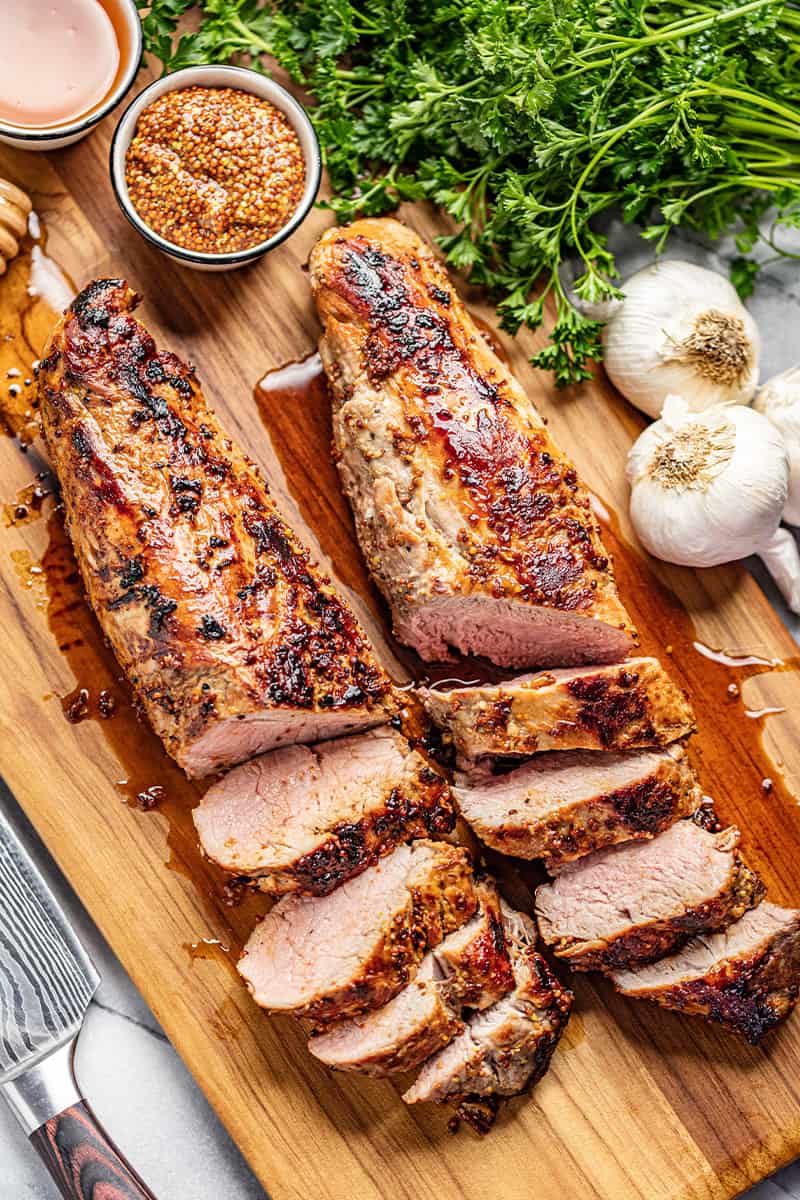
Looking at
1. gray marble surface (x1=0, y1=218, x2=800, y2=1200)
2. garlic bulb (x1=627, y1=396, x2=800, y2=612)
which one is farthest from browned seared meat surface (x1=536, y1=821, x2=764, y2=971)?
gray marble surface (x1=0, y1=218, x2=800, y2=1200)

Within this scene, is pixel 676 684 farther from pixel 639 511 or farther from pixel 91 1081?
pixel 91 1081

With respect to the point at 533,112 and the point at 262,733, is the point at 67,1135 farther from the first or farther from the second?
the point at 533,112

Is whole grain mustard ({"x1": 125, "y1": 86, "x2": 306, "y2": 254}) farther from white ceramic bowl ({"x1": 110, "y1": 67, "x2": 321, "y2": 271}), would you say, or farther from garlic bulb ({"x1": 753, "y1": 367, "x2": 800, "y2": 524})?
garlic bulb ({"x1": 753, "y1": 367, "x2": 800, "y2": 524})

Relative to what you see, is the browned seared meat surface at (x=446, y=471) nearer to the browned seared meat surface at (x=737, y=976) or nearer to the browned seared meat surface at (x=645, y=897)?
the browned seared meat surface at (x=645, y=897)

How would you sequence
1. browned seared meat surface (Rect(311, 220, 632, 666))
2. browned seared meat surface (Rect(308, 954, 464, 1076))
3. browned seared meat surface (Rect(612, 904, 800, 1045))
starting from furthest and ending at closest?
1. browned seared meat surface (Rect(612, 904, 800, 1045))
2. browned seared meat surface (Rect(311, 220, 632, 666))
3. browned seared meat surface (Rect(308, 954, 464, 1076))

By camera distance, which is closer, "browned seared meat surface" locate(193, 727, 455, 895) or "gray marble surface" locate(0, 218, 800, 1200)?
"browned seared meat surface" locate(193, 727, 455, 895)

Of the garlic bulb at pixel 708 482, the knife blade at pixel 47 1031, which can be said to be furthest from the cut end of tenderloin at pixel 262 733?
the garlic bulb at pixel 708 482
